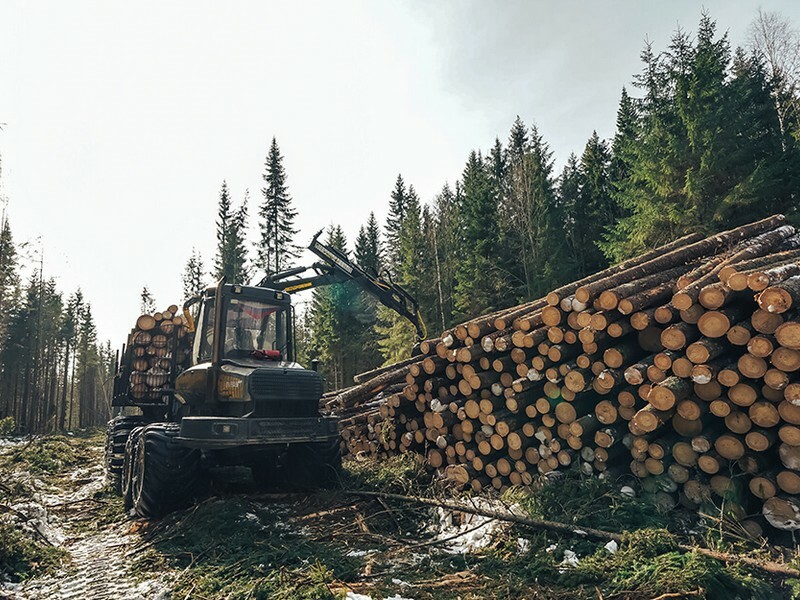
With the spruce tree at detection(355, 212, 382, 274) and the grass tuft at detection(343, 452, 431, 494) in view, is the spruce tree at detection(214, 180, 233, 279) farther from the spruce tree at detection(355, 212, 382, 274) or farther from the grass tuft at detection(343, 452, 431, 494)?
the grass tuft at detection(343, 452, 431, 494)

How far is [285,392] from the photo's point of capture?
7.09 meters

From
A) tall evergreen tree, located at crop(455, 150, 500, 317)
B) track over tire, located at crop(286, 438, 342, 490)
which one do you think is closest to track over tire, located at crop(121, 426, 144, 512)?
track over tire, located at crop(286, 438, 342, 490)

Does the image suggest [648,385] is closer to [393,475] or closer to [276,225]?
[393,475]

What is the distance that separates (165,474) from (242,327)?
92.0 inches

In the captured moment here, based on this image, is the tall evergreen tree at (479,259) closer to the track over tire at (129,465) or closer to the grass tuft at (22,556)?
the track over tire at (129,465)

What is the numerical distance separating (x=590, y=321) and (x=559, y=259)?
20.6 m

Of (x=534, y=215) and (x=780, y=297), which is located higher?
(x=534, y=215)

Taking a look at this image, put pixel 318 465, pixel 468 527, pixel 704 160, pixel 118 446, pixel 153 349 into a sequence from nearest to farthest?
1. pixel 468 527
2. pixel 318 465
3. pixel 118 446
4. pixel 153 349
5. pixel 704 160

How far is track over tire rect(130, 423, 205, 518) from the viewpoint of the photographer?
6566 mm

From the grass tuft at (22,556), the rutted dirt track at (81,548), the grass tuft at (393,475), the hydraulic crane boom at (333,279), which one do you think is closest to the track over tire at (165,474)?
the rutted dirt track at (81,548)

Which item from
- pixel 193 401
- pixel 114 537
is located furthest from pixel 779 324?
pixel 114 537

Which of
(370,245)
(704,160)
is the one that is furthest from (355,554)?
(370,245)

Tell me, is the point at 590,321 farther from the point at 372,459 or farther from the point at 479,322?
the point at 372,459

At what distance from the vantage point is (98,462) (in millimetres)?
15258
